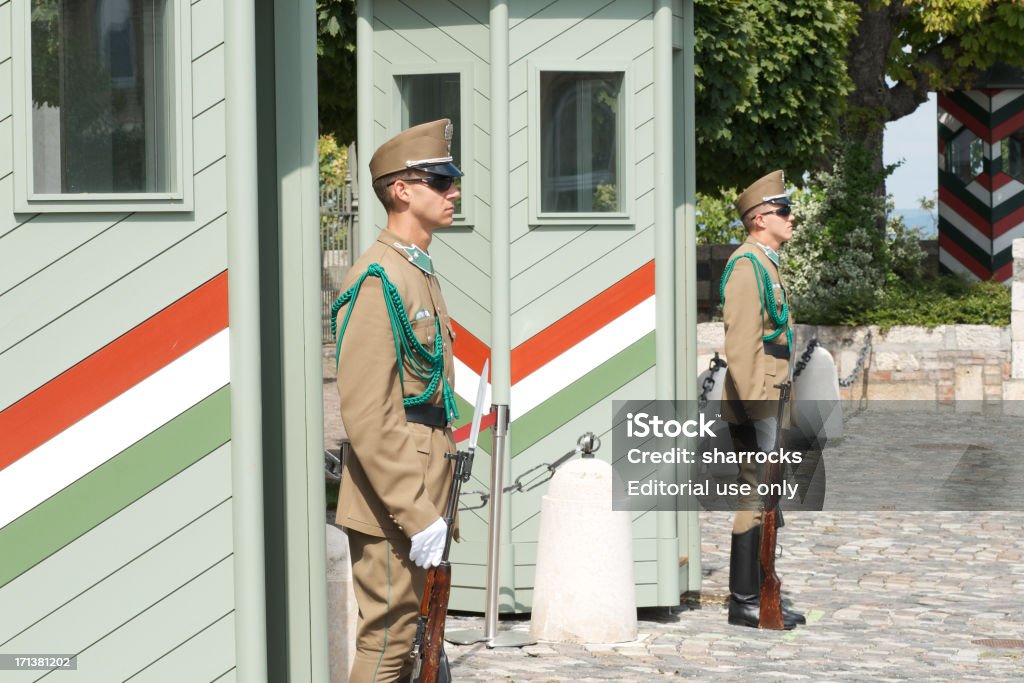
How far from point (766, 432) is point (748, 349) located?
424mm

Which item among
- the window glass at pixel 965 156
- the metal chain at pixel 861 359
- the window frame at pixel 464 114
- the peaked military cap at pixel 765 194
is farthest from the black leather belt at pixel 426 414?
the window glass at pixel 965 156

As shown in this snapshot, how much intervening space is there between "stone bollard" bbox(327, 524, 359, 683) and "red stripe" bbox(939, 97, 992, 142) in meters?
19.4

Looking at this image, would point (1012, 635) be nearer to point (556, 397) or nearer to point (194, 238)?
point (556, 397)

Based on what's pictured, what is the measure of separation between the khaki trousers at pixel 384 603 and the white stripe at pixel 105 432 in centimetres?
85

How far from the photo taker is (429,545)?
4.53 meters

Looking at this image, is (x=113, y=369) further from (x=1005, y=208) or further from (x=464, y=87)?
(x=1005, y=208)

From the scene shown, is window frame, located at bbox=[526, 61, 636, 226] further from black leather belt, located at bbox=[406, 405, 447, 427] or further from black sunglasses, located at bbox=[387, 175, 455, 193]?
black leather belt, located at bbox=[406, 405, 447, 427]

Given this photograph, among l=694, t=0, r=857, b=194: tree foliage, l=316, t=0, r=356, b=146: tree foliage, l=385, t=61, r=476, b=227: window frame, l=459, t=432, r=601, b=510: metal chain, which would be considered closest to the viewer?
l=459, t=432, r=601, b=510: metal chain

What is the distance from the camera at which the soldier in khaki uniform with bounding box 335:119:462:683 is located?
449cm

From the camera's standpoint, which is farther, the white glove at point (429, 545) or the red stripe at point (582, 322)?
the red stripe at point (582, 322)

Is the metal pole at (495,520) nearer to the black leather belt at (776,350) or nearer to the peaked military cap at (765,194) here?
the black leather belt at (776,350)

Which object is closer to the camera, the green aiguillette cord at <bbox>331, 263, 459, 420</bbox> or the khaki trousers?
the green aiguillette cord at <bbox>331, 263, 459, 420</bbox>

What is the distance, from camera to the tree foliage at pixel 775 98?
14.3 meters

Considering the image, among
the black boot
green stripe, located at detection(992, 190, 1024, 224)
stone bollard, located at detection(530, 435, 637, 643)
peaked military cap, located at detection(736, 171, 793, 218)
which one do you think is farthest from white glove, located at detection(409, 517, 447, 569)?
green stripe, located at detection(992, 190, 1024, 224)
